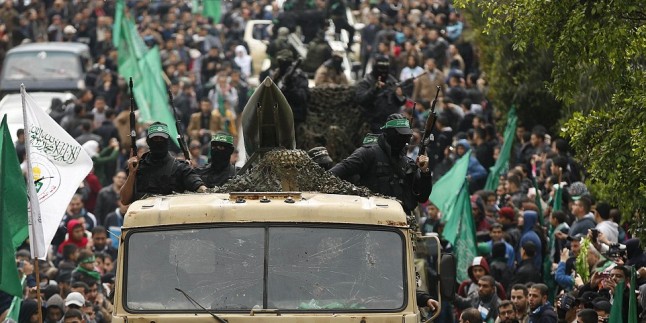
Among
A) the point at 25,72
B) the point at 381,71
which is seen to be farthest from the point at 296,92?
the point at 25,72

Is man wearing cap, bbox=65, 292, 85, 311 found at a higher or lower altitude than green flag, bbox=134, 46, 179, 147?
higher

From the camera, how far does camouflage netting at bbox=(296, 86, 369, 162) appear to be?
21219 mm

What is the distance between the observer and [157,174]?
15.2m

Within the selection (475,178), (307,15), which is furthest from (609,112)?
(307,15)

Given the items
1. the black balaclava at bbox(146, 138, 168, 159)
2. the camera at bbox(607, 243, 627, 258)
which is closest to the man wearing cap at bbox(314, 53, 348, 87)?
the camera at bbox(607, 243, 627, 258)

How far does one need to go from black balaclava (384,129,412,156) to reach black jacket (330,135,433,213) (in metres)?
0.04

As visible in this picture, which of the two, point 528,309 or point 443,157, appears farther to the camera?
point 443,157

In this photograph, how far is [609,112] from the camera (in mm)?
14852

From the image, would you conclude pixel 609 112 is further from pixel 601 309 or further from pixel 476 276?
pixel 476 276

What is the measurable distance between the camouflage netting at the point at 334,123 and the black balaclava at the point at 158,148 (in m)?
5.83

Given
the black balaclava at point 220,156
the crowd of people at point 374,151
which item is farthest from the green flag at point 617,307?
the black balaclava at point 220,156

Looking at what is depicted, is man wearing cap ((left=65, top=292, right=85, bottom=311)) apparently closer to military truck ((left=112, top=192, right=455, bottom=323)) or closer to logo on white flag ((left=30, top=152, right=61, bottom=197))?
logo on white flag ((left=30, top=152, right=61, bottom=197))

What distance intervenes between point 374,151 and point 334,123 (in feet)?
21.0

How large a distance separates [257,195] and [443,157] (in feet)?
45.8
